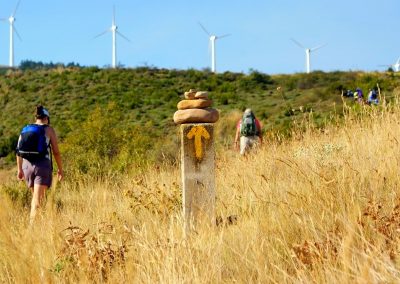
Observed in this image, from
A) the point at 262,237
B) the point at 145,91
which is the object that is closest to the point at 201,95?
the point at 262,237

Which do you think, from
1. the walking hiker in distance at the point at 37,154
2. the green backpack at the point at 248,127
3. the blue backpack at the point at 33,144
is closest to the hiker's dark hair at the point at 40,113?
the walking hiker in distance at the point at 37,154

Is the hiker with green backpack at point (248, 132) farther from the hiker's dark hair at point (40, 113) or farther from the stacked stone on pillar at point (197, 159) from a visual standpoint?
the stacked stone on pillar at point (197, 159)

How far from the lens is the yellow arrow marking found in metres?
5.23

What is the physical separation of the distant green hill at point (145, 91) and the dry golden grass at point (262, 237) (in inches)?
1118

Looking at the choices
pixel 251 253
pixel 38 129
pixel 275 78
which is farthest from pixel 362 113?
pixel 275 78

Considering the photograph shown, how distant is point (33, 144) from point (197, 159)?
9.92 feet

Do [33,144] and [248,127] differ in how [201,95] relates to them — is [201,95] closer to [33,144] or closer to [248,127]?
[33,144]

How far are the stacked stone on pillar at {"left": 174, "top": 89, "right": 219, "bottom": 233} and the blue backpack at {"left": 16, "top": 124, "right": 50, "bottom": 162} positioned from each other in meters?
2.75

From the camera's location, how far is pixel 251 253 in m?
3.70

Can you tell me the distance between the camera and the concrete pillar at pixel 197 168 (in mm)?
5098

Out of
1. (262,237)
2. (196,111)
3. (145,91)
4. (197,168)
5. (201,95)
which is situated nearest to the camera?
(262,237)

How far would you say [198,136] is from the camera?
17.2 feet

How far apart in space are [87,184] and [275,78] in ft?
155

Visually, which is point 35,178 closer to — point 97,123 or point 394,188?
point 394,188
